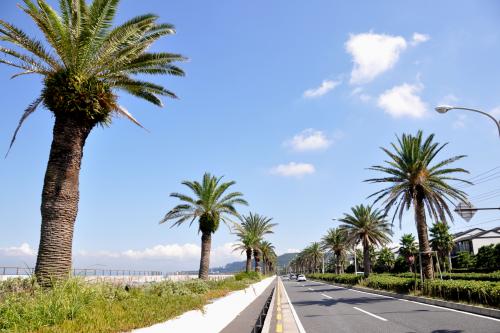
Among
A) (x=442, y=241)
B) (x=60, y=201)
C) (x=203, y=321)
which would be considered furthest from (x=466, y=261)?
(x=60, y=201)

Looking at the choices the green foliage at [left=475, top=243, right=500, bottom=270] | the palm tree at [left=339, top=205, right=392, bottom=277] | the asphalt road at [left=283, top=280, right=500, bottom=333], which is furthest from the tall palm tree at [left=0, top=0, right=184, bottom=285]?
the green foliage at [left=475, top=243, right=500, bottom=270]

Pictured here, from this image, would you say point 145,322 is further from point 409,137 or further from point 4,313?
point 409,137

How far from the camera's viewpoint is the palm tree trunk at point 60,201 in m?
10.9

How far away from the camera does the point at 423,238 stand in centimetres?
2373

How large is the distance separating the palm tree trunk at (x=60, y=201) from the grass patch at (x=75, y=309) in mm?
813

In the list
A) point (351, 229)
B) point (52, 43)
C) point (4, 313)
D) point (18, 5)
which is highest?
point (18, 5)

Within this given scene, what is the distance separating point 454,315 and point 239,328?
7.70 m

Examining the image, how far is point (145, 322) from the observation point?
774cm

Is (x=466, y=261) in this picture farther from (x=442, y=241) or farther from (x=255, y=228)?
(x=255, y=228)

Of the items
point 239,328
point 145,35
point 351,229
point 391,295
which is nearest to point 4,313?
point 239,328

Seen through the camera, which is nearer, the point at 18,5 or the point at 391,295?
the point at 18,5

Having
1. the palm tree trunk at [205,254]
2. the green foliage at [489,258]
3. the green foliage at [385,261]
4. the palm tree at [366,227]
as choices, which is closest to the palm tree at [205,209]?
the palm tree trunk at [205,254]

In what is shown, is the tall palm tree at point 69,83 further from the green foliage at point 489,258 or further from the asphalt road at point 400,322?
the green foliage at point 489,258

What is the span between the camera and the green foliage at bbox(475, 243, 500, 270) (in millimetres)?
48878
